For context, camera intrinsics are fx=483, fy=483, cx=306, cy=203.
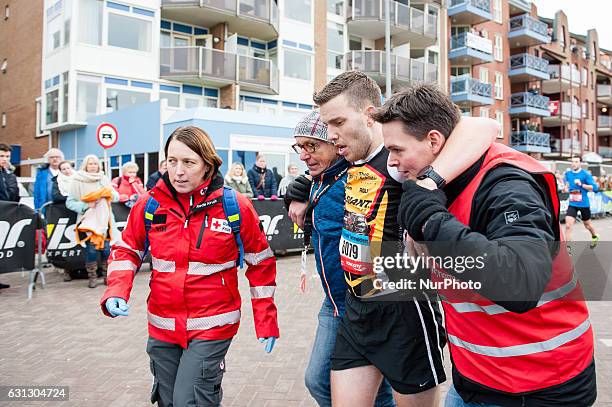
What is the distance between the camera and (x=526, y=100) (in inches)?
1560

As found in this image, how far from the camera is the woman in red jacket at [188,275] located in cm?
255

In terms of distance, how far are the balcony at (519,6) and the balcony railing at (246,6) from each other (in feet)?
83.6

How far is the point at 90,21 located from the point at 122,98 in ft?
11.0

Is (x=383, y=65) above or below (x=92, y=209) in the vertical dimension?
above

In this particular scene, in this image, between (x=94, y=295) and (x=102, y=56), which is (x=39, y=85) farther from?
(x=94, y=295)

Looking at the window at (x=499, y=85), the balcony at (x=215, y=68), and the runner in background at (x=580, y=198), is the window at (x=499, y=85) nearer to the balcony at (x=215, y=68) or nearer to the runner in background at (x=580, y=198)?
the balcony at (x=215, y=68)

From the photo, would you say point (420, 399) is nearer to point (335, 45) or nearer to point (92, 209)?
point (92, 209)

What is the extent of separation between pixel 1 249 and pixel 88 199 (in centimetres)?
142

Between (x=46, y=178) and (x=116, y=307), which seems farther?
(x=46, y=178)

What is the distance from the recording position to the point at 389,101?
184 cm

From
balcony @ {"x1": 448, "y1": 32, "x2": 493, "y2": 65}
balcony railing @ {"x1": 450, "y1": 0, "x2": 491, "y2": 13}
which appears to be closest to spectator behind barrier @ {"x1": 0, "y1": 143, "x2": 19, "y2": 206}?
balcony @ {"x1": 448, "y1": 32, "x2": 493, "y2": 65}

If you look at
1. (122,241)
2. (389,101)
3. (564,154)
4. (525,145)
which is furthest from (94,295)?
(564,154)

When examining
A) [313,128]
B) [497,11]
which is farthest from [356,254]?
[497,11]

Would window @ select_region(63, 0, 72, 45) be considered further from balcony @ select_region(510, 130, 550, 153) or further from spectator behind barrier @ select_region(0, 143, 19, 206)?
balcony @ select_region(510, 130, 550, 153)
